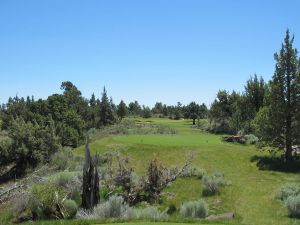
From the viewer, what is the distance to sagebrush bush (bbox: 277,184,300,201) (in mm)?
17225

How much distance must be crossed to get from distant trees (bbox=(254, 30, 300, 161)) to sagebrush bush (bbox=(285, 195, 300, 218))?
414 inches

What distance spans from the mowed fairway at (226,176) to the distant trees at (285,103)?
230 cm

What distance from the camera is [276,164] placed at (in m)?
25.4

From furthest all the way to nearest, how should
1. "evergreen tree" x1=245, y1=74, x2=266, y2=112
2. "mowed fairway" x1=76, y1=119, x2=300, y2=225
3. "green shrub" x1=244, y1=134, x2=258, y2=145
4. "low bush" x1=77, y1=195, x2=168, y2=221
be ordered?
1. "evergreen tree" x1=245, y1=74, x2=266, y2=112
2. "green shrub" x1=244, y1=134, x2=258, y2=145
3. "mowed fairway" x1=76, y1=119, x2=300, y2=225
4. "low bush" x1=77, y1=195, x2=168, y2=221

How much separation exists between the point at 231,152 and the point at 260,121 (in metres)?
2.77

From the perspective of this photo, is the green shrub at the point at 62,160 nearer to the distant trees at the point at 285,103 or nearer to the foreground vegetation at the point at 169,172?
the foreground vegetation at the point at 169,172

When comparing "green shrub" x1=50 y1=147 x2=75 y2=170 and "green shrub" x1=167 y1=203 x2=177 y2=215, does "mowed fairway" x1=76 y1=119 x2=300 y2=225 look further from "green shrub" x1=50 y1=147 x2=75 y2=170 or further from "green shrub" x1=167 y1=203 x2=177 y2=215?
"green shrub" x1=50 y1=147 x2=75 y2=170

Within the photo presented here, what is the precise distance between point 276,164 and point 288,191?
8075 mm

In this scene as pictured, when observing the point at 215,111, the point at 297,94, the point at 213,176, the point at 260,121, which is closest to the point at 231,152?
the point at 260,121

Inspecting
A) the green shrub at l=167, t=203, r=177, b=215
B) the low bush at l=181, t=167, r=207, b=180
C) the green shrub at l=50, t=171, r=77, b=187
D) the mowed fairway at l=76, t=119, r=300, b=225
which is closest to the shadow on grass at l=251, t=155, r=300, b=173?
the mowed fairway at l=76, t=119, r=300, b=225

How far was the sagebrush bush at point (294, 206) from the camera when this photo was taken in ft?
50.5

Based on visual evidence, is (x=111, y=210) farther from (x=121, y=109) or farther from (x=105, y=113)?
(x=121, y=109)

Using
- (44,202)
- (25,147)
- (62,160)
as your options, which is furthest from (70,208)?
(25,147)

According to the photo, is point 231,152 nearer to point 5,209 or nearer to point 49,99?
point 5,209
